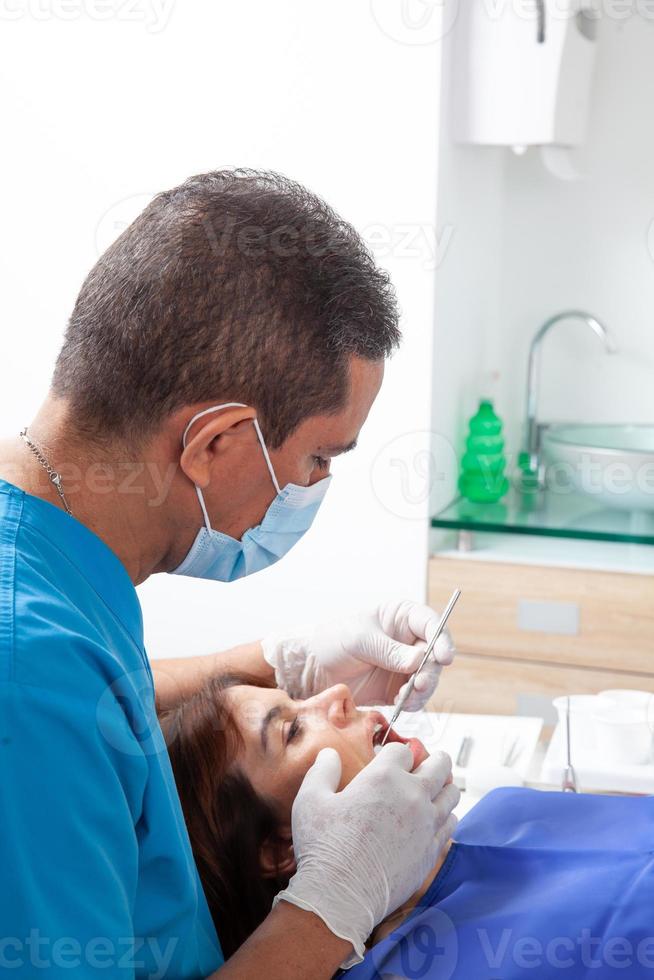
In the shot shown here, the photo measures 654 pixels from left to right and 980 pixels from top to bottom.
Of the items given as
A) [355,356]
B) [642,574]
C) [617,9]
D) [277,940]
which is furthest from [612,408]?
[277,940]

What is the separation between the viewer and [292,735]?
1.40m

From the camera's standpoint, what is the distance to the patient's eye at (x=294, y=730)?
139cm

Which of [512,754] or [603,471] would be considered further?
[603,471]

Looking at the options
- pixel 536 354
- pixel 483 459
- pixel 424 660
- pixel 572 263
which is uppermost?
pixel 572 263

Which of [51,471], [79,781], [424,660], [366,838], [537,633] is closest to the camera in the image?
[79,781]

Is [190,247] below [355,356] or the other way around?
the other way around

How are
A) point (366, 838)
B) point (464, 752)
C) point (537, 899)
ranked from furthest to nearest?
point (464, 752) → point (537, 899) → point (366, 838)

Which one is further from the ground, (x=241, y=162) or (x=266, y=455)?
(x=241, y=162)

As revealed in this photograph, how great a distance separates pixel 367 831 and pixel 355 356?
19.3 inches

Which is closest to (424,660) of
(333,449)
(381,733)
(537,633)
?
(381,733)

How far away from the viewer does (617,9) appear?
2.74 m

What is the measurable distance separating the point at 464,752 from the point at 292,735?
0.38 meters

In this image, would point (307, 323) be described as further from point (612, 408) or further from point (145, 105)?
point (612, 408)

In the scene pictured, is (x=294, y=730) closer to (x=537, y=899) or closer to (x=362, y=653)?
(x=362, y=653)
